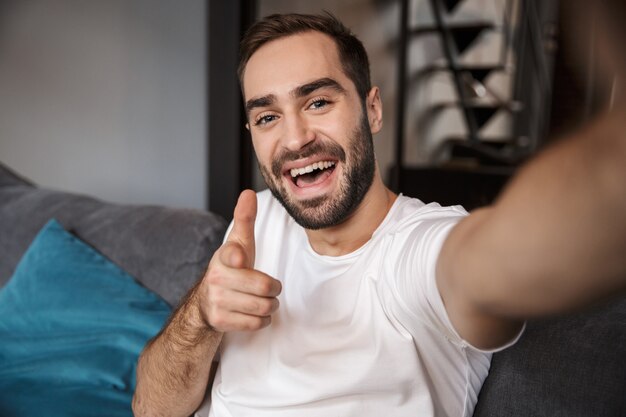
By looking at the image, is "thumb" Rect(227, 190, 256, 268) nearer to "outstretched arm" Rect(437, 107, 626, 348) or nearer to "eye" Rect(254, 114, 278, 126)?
"eye" Rect(254, 114, 278, 126)

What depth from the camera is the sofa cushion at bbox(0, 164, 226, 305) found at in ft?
5.55

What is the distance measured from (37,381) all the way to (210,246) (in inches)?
23.9

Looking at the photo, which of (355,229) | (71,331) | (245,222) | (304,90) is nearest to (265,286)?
(245,222)

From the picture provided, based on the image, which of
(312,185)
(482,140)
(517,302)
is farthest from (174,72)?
(482,140)

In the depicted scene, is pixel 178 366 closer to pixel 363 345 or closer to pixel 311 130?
pixel 363 345

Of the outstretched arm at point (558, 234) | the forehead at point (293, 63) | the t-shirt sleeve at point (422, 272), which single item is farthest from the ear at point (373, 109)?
the outstretched arm at point (558, 234)

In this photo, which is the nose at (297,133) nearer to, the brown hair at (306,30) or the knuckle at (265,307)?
the brown hair at (306,30)

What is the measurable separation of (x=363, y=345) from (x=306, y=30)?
2.32 feet

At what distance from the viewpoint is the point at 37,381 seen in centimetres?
160

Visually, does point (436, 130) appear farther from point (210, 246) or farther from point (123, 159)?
point (210, 246)

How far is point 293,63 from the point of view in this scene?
1.23 meters

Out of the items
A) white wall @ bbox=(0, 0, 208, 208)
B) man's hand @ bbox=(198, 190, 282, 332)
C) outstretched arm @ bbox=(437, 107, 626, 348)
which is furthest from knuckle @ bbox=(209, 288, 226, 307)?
white wall @ bbox=(0, 0, 208, 208)

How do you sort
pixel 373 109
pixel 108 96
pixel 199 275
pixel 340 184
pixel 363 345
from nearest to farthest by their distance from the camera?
pixel 363 345
pixel 340 184
pixel 373 109
pixel 199 275
pixel 108 96

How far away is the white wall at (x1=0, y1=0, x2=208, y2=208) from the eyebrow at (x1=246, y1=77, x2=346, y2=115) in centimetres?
184
